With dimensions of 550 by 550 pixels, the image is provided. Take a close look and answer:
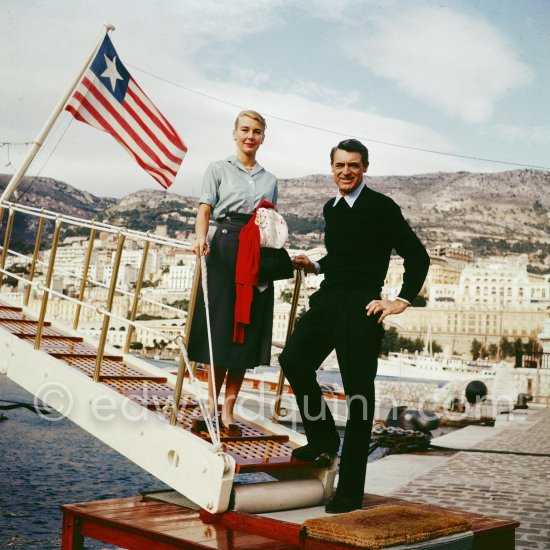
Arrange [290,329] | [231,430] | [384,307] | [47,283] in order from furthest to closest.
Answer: [47,283], [290,329], [231,430], [384,307]

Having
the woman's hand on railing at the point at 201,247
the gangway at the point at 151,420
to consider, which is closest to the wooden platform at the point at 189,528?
the gangway at the point at 151,420

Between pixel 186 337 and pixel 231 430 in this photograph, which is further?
pixel 231 430

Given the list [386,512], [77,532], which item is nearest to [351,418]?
[386,512]

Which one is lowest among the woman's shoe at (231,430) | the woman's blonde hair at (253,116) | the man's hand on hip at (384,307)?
the woman's shoe at (231,430)

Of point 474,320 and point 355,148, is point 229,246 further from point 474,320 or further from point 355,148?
point 474,320

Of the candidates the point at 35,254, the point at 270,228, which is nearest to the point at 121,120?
the point at 35,254

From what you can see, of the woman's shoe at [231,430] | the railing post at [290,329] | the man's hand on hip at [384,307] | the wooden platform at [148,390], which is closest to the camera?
the man's hand on hip at [384,307]

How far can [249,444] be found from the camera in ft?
14.9

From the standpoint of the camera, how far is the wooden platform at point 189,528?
11.5 ft

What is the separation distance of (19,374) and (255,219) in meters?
2.52

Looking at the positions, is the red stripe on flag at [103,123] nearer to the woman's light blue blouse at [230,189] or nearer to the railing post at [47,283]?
the railing post at [47,283]

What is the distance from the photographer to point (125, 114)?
6.86 metres

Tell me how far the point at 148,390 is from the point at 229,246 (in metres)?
1.54

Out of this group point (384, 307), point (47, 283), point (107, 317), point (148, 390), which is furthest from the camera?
point (47, 283)
